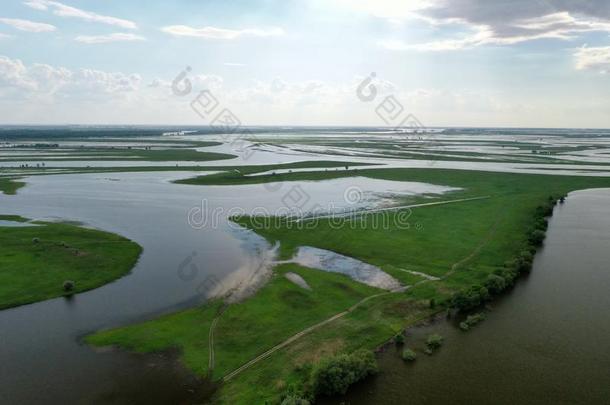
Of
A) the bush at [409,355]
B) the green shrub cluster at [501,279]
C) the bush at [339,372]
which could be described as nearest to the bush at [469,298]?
the green shrub cluster at [501,279]

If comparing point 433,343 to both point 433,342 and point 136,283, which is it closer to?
point 433,342

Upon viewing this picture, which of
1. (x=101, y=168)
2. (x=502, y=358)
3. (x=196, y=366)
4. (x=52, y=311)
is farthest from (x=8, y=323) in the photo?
(x=101, y=168)

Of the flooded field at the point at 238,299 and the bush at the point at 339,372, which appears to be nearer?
the bush at the point at 339,372

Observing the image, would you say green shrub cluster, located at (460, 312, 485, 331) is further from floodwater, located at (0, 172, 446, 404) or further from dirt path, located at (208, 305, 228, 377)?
floodwater, located at (0, 172, 446, 404)

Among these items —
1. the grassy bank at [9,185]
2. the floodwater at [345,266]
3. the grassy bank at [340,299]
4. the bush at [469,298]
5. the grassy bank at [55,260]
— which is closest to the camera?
the grassy bank at [340,299]

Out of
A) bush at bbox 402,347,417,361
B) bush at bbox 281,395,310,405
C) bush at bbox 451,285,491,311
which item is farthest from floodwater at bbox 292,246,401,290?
bush at bbox 281,395,310,405

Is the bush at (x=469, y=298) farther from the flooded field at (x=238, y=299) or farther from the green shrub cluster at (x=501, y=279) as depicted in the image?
the flooded field at (x=238, y=299)

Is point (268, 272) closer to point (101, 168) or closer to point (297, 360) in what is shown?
point (297, 360)
